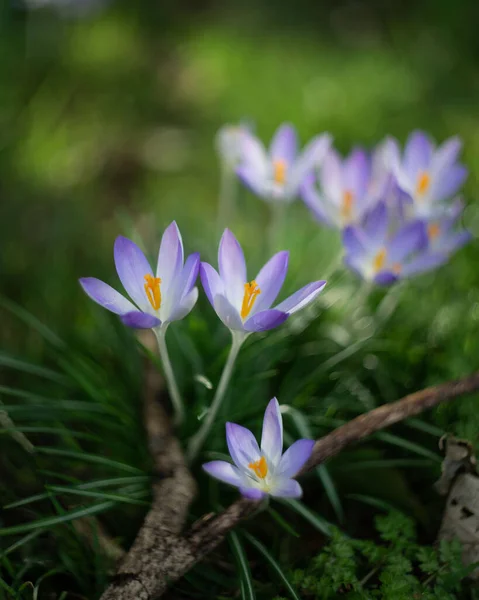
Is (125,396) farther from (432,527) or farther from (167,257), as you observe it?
(432,527)

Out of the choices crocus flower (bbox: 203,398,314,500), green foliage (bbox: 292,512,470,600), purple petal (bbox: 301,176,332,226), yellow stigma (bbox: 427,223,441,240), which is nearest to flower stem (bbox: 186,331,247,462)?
crocus flower (bbox: 203,398,314,500)

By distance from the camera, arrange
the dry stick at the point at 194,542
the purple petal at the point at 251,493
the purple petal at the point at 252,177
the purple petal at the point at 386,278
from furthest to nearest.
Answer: the purple petal at the point at 252,177
the purple petal at the point at 386,278
the dry stick at the point at 194,542
the purple petal at the point at 251,493

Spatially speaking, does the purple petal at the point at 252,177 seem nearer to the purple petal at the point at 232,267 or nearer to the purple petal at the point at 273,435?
the purple petal at the point at 232,267

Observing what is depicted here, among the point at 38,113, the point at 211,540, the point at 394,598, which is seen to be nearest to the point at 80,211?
the point at 38,113

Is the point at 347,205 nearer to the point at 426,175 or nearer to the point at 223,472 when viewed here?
the point at 426,175

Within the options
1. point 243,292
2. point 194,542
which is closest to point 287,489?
point 194,542

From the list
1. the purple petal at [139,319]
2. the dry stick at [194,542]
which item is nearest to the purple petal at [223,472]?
the dry stick at [194,542]

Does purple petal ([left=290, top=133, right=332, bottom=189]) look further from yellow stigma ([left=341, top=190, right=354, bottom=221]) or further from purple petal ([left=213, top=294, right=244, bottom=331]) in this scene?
purple petal ([left=213, top=294, right=244, bottom=331])
